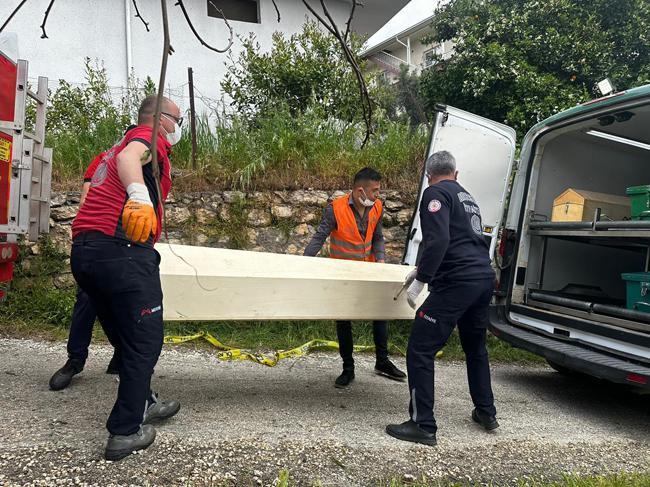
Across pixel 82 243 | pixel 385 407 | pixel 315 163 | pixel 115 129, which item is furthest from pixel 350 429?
pixel 115 129

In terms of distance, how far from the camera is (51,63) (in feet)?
29.5

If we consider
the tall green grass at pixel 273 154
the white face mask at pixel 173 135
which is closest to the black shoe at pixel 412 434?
the white face mask at pixel 173 135

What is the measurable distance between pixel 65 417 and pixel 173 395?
28.5 inches

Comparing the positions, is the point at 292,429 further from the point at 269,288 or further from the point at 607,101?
the point at 607,101

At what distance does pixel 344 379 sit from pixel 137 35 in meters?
8.18

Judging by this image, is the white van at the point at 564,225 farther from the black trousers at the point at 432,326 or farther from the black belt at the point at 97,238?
the black belt at the point at 97,238

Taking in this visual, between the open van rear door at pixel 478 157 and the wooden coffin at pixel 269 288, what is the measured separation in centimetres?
148

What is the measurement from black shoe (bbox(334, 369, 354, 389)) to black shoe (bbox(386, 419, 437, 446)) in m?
0.94

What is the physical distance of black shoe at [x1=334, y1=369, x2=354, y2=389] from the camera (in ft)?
13.0

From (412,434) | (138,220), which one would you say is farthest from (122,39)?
(412,434)

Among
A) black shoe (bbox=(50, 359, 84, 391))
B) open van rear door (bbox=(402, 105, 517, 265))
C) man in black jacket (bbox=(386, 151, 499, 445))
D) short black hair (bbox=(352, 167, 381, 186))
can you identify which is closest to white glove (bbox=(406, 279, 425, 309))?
man in black jacket (bbox=(386, 151, 499, 445))

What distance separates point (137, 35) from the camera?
959cm

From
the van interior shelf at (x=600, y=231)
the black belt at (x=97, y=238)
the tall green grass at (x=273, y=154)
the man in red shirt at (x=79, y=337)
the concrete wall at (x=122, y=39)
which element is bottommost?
the man in red shirt at (x=79, y=337)

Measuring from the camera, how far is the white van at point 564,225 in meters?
3.92
